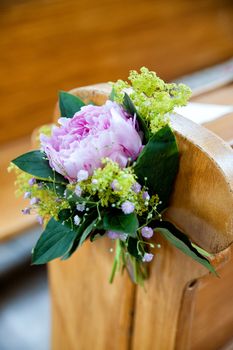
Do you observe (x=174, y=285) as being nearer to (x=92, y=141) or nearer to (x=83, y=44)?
(x=92, y=141)

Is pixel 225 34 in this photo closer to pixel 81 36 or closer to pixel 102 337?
pixel 81 36

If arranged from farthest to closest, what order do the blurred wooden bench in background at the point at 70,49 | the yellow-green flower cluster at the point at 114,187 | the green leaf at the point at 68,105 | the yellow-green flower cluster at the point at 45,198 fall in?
the blurred wooden bench in background at the point at 70,49
the green leaf at the point at 68,105
the yellow-green flower cluster at the point at 45,198
the yellow-green flower cluster at the point at 114,187

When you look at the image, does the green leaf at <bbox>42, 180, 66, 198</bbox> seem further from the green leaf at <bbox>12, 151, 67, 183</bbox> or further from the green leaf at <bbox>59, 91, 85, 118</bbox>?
the green leaf at <bbox>59, 91, 85, 118</bbox>

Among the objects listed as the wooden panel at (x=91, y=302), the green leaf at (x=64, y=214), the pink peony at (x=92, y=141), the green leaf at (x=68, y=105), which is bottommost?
the wooden panel at (x=91, y=302)

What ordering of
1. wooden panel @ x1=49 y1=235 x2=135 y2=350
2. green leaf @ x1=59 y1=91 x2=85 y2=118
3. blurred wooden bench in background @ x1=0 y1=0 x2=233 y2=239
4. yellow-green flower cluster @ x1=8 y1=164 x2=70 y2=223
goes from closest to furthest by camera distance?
1. yellow-green flower cluster @ x1=8 y1=164 x2=70 y2=223
2. green leaf @ x1=59 y1=91 x2=85 y2=118
3. wooden panel @ x1=49 y1=235 x2=135 y2=350
4. blurred wooden bench in background @ x1=0 y1=0 x2=233 y2=239

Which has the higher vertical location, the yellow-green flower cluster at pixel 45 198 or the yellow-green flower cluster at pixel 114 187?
the yellow-green flower cluster at pixel 114 187

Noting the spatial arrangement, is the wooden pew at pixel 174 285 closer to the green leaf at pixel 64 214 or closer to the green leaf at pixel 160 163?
the green leaf at pixel 160 163

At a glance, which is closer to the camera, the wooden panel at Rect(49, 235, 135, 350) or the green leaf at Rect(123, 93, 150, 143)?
the green leaf at Rect(123, 93, 150, 143)

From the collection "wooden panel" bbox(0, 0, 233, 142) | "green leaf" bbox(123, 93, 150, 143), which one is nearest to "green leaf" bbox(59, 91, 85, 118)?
"green leaf" bbox(123, 93, 150, 143)

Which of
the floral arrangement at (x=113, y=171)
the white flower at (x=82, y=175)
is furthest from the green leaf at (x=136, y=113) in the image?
the white flower at (x=82, y=175)
